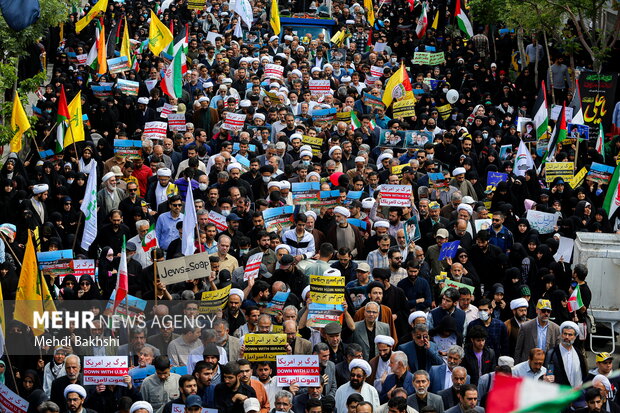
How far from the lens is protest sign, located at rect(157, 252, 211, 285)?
40.6ft

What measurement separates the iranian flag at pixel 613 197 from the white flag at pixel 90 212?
6.64 meters

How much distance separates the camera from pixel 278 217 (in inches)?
584

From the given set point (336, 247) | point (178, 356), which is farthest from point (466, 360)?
point (336, 247)

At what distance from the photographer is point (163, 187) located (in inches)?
634

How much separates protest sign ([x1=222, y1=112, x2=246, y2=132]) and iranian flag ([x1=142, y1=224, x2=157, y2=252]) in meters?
5.31

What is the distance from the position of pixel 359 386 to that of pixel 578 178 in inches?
327

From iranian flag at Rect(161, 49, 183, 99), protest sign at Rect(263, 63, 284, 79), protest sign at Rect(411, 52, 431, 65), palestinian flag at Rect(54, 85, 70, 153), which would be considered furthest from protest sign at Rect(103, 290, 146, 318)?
protest sign at Rect(411, 52, 431, 65)

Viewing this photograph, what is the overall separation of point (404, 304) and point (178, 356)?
7.95 feet

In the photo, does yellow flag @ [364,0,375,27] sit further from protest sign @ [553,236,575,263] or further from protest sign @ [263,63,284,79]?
protest sign @ [553,236,575,263]

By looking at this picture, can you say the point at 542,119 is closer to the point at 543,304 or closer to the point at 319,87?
the point at 319,87

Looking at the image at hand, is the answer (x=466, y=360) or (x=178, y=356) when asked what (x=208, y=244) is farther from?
(x=466, y=360)

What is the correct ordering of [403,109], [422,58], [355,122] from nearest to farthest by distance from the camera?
[355,122] < [403,109] < [422,58]

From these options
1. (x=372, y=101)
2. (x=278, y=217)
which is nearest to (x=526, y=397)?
(x=278, y=217)

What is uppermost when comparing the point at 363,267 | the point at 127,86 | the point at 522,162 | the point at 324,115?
the point at 127,86
